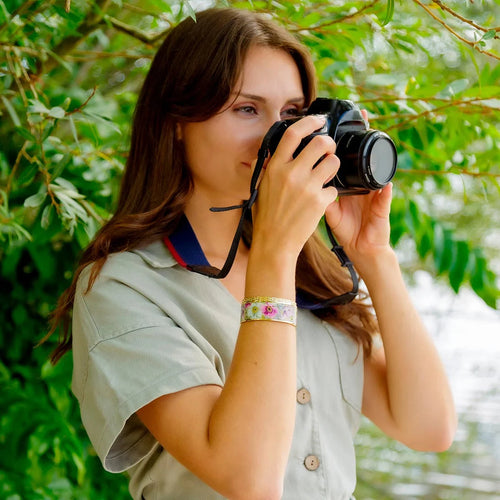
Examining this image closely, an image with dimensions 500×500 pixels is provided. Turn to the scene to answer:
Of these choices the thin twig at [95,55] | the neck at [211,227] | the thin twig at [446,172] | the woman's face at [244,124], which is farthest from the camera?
the thin twig at [95,55]

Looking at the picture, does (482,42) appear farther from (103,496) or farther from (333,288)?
(103,496)

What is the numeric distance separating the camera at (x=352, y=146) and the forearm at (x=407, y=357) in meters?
0.18

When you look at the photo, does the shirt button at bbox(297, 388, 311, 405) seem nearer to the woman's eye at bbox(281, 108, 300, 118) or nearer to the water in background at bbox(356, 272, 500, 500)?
the woman's eye at bbox(281, 108, 300, 118)

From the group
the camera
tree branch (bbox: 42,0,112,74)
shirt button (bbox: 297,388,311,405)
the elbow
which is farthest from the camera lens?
tree branch (bbox: 42,0,112,74)

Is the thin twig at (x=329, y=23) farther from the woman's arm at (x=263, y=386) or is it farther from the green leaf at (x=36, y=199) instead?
the green leaf at (x=36, y=199)

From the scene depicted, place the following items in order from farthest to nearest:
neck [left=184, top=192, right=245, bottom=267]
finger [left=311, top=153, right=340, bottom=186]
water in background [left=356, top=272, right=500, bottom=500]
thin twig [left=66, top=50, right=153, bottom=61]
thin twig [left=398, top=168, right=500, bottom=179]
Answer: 1. water in background [left=356, top=272, right=500, bottom=500]
2. thin twig [left=66, top=50, right=153, bottom=61]
3. thin twig [left=398, top=168, right=500, bottom=179]
4. neck [left=184, top=192, right=245, bottom=267]
5. finger [left=311, top=153, right=340, bottom=186]

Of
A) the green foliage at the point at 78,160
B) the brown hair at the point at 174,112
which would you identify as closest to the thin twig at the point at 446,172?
the green foliage at the point at 78,160

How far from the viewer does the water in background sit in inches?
128

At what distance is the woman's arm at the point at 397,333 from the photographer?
1136 millimetres

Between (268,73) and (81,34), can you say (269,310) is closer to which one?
(268,73)

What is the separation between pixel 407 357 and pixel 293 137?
440 millimetres

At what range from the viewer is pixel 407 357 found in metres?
1.14

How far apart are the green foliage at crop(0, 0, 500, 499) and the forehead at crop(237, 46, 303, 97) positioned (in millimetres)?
164

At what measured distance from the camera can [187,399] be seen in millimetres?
868
